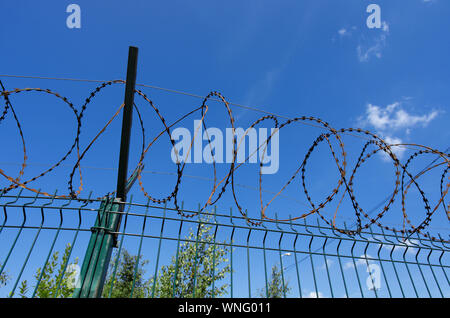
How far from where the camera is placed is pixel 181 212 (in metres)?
4.14

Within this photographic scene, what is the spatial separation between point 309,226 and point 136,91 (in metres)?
3.67

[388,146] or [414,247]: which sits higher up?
[388,146]
